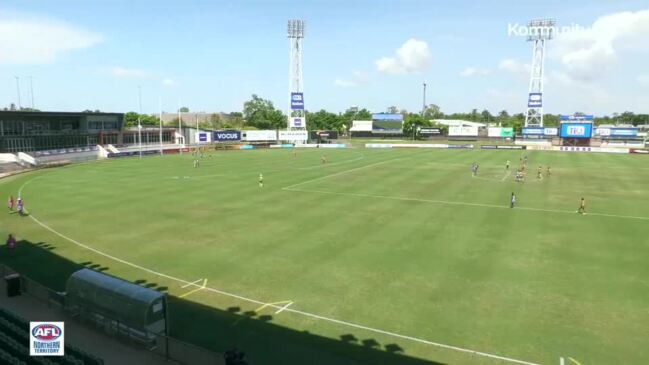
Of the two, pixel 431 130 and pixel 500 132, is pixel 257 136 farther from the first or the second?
pixel 500 132

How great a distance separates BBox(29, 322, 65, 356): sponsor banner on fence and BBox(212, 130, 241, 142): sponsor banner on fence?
4723 inches

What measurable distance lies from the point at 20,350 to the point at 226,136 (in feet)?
403

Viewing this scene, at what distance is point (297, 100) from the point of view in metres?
130

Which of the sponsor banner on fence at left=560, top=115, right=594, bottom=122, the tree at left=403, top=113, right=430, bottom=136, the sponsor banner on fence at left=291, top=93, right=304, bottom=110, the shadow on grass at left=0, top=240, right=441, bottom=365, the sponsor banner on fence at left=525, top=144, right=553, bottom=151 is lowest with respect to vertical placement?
the shadow on grass at left=0, top=240, right=441, bottom=365

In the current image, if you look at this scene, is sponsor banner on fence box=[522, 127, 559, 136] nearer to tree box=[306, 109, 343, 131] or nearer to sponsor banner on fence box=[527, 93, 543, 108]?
sponsor banner on fence box=[527, 93, 543, 108]

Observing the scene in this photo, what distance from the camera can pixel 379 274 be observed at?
22.2 metres

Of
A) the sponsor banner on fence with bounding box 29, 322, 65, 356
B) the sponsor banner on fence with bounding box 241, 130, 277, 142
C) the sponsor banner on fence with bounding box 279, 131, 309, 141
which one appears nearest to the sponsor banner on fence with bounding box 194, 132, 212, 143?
the sponsor banner on fence with bounding box 241, 130, 277, 142

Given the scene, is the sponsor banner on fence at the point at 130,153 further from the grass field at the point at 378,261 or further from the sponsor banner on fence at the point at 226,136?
the grass field at the point at 378,261

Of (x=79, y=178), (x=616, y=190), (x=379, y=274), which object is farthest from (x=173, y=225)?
(x=616, y=190)

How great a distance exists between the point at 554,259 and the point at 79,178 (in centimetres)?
5704

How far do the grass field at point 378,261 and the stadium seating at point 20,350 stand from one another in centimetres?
455

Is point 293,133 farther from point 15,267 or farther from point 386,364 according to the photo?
point 386,364

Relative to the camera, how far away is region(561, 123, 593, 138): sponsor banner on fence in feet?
366

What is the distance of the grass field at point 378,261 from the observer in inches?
637
